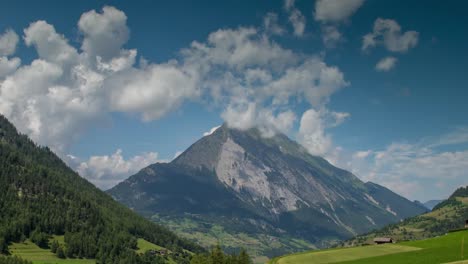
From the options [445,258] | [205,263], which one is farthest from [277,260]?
[445,258]

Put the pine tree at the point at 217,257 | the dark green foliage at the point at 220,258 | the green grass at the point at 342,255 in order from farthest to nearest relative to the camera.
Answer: the dark green foliage at the point at 220,258
the pine tree at the point at 217,257
the green grass at the point at 342,255

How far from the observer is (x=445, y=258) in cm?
8850

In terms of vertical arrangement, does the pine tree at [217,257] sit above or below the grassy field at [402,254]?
below

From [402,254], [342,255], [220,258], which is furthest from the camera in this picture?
[220,258]

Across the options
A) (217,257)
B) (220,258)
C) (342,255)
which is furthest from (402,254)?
(217,257)

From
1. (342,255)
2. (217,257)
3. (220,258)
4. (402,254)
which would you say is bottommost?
(220,258)

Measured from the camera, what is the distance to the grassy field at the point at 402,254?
9312cm

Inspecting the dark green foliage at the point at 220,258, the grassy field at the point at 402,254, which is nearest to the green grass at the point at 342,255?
the grassy field at the point at 402,254

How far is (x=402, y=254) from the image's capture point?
4274 inches

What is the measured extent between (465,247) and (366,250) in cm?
3042

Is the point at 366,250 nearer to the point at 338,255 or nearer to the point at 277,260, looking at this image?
the point at 338,255

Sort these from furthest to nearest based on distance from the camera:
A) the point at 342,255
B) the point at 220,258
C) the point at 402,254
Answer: the point at 220,258 → the point at 342,255 → the point at 402,254

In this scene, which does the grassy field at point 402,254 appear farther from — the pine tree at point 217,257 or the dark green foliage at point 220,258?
the pine tree at point 217,257

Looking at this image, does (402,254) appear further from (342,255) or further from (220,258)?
(220,258)
